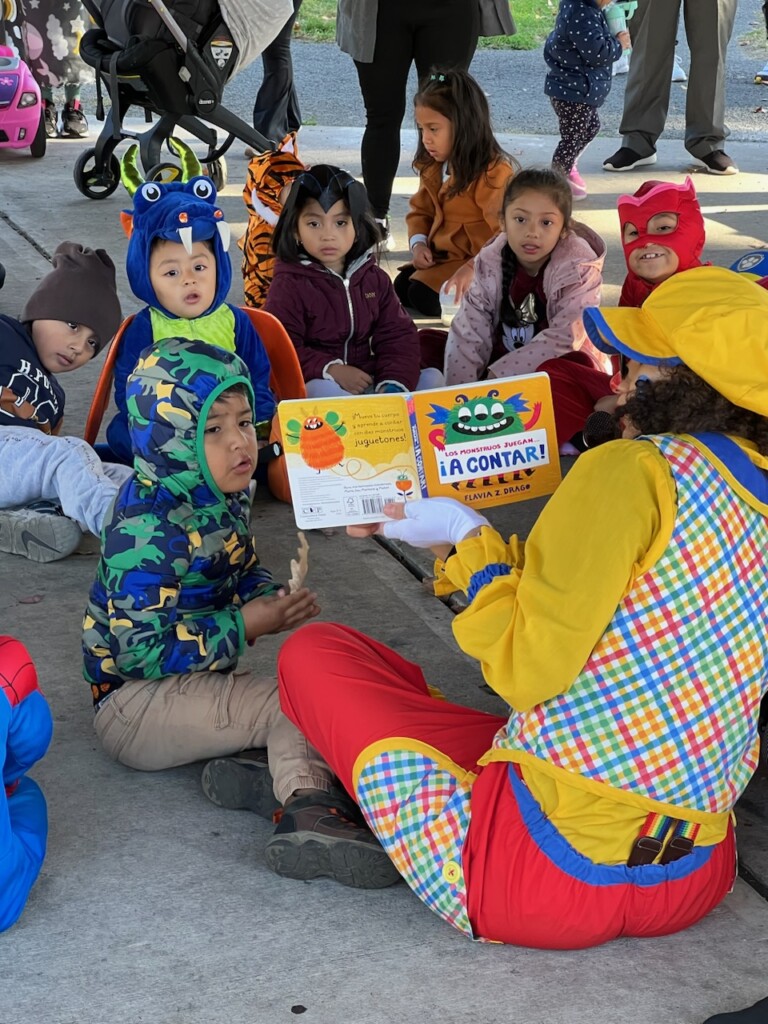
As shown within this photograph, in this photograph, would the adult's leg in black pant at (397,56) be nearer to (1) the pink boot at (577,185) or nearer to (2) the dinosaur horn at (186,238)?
(1) the pink boot at (577,185)

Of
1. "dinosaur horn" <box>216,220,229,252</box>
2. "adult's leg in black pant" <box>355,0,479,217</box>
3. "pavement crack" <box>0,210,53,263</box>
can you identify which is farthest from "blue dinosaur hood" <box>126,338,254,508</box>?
"pavement crack" <box>0,210,53,263</box>

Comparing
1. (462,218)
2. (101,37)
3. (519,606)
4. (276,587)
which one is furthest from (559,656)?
(101,37)

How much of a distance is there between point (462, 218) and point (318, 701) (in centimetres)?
334

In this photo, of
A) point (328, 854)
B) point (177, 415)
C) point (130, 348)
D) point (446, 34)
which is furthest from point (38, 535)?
point (446, 34)

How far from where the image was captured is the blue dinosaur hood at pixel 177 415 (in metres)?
2.57

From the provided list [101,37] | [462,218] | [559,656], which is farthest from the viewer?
[101,37]

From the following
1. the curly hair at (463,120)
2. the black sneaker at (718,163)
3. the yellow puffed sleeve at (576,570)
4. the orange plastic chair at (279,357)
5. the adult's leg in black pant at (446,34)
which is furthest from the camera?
the black sneaker at (718,163)

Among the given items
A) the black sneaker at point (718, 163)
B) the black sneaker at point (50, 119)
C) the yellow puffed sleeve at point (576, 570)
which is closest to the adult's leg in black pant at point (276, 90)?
the black sneaker at point (50, 119)

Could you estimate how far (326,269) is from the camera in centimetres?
430

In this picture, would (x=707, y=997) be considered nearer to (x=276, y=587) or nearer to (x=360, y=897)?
(x=360, y=897)

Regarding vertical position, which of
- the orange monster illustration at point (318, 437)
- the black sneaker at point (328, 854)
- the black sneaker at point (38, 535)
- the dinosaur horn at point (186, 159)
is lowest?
the black sneaker at point (38, 535)

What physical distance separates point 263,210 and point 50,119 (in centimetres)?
455

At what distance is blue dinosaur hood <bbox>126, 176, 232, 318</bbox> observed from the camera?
3.69 m

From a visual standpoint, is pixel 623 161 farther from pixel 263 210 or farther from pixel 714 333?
pixel 714 333
